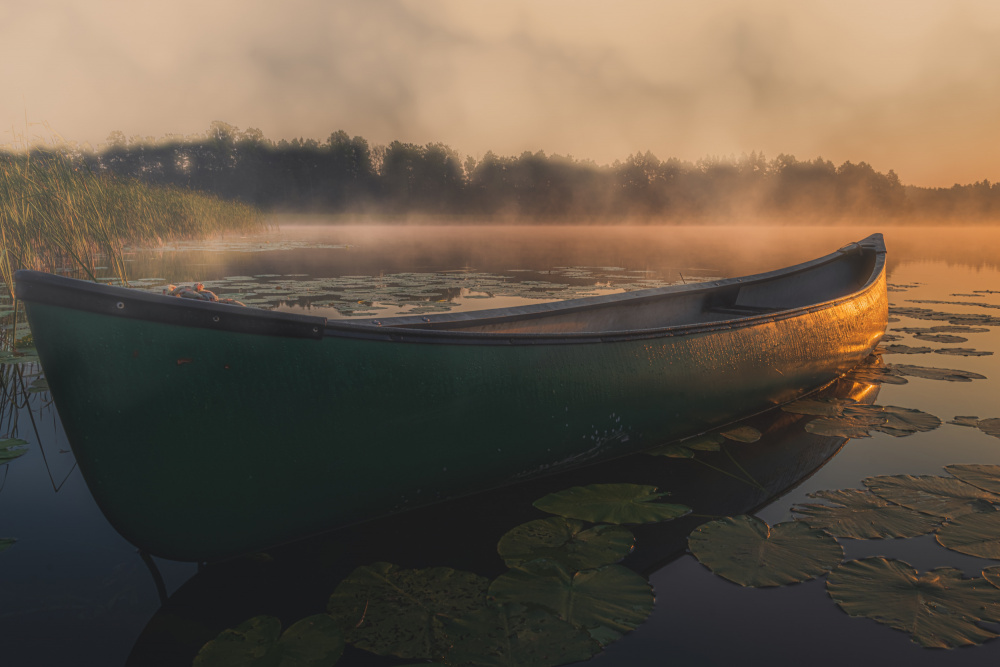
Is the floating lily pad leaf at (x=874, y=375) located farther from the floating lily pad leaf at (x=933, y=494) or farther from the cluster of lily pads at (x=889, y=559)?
the floating lily pad leaf at (x=933, y=494)

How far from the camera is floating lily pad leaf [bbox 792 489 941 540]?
2.30m

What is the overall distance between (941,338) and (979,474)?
4.50 m

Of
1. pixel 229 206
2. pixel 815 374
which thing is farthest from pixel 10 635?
pixel 229 206

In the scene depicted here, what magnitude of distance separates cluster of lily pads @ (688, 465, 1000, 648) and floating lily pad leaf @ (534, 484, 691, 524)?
0.63 feet

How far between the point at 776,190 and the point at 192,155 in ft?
267

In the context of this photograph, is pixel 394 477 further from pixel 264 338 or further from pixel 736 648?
pixel 736 648

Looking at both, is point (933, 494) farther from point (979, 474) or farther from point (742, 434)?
point (742, 434)

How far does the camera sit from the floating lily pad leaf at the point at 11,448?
3.05 m

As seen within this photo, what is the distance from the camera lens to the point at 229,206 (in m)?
19.5

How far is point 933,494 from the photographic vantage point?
262 centimetres

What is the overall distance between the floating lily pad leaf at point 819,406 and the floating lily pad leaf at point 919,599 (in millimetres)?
2154

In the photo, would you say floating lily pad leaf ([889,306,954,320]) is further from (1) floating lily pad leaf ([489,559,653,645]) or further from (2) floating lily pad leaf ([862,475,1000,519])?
(1) floating lily pad leaf ([489,559,653,645])

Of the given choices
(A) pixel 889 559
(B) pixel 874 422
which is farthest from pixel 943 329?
(A) pixel 889 559

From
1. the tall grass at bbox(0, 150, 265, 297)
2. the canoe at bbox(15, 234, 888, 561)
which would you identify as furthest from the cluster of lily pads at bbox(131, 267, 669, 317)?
the canoe at bbox(15, 234, 888, 561)
